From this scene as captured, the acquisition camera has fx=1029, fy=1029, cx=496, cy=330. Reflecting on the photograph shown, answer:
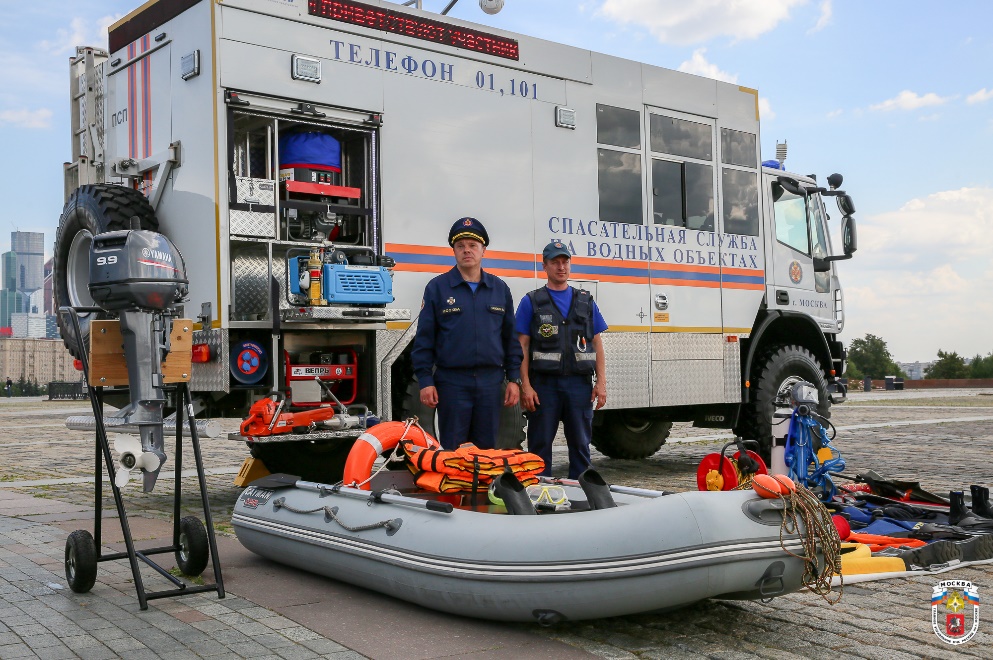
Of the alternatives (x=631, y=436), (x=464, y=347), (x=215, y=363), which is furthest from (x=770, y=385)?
(x=215, y=363)

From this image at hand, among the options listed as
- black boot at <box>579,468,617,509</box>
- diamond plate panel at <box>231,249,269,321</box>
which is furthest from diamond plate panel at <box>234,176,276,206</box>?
black boot at <box>579,468,617,509</box>

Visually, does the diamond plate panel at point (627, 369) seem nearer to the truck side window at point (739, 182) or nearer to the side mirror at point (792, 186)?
the truck side window at point (739, 182)

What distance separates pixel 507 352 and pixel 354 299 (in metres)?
1.32

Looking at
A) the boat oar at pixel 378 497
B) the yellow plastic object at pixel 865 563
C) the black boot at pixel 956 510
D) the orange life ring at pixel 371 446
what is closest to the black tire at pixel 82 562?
the boat oar at pixel 378 497

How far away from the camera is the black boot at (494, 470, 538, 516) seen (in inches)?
182

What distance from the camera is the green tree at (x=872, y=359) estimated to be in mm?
65125

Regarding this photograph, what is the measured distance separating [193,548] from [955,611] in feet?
12.0

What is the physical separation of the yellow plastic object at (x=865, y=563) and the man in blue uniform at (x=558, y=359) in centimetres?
218

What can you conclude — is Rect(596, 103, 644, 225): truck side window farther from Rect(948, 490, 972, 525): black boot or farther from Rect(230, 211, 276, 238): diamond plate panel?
Rect(948, 490, 972, 525): black boot

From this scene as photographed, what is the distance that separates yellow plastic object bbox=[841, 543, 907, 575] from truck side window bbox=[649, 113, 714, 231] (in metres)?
5.10

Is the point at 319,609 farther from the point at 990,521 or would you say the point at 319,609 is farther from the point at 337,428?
the point at 990,521

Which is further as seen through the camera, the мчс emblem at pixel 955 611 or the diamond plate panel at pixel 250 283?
the diamond plate panel at pixel 250 283

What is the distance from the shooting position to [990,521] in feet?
19.5

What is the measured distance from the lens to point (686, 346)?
10023mm
